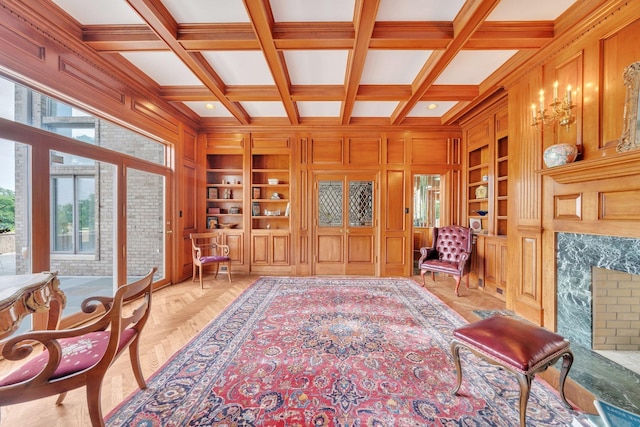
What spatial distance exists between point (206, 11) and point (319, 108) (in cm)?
223

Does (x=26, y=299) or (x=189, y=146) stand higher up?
(x=189, y=146)

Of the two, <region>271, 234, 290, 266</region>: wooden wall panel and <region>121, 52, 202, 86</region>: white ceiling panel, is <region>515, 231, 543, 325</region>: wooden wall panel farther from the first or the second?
<region>121, 52, 202, 86</region>: white ceiling panel

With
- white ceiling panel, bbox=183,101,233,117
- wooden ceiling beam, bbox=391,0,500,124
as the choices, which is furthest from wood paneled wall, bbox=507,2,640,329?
white ceiling panel, bbox=183,101,233,117

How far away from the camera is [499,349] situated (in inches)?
55.4

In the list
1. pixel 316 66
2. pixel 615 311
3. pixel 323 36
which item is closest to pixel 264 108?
pixel 316 66

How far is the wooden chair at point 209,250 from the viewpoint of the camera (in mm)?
4141

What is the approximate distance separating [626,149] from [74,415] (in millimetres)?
4243

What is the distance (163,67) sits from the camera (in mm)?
2977

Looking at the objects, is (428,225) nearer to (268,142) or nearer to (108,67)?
(268,142)

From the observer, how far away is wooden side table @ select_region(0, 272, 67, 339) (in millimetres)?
1101

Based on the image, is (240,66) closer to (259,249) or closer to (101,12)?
(101,12)

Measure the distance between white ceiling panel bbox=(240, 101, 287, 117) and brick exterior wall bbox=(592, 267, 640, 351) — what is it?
174 inches

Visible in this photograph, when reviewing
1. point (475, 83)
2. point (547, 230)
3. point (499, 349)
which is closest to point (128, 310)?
point (499, 349)

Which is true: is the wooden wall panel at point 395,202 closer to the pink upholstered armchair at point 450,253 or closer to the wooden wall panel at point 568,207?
the pink upholstered armchair at point 450,253
